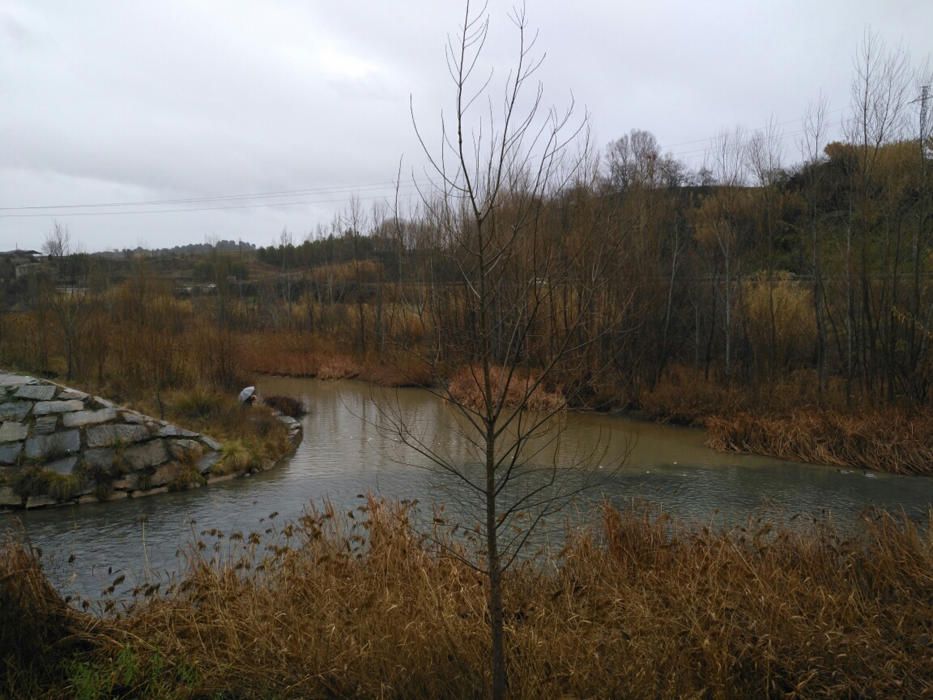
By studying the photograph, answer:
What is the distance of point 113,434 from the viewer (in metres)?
9.93

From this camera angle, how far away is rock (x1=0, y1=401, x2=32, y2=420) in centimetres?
971

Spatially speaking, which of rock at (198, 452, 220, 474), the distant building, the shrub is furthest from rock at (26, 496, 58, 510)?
the distant building

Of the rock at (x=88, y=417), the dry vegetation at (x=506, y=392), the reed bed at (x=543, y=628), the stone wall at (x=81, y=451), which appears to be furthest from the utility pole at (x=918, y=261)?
the rock at (x=88, y=417)

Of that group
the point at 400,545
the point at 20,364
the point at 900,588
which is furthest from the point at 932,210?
the point at 20,364

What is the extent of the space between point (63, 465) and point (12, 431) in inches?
34.9

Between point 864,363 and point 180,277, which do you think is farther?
point 180,277

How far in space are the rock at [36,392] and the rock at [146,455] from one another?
1.45m

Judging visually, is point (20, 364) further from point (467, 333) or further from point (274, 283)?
point (274, 283)

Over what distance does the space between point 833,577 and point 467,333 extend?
9.30 feet

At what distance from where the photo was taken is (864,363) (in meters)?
13.0

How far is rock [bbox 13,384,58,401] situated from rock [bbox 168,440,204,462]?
1792 millimetres

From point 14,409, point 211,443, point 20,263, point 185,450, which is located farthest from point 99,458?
point 20,263

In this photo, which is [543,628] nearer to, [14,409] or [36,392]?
[14,409]

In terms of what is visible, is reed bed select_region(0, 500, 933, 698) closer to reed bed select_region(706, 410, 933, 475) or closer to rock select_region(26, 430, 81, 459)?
rock select_region(26, 430, 81, 459)
